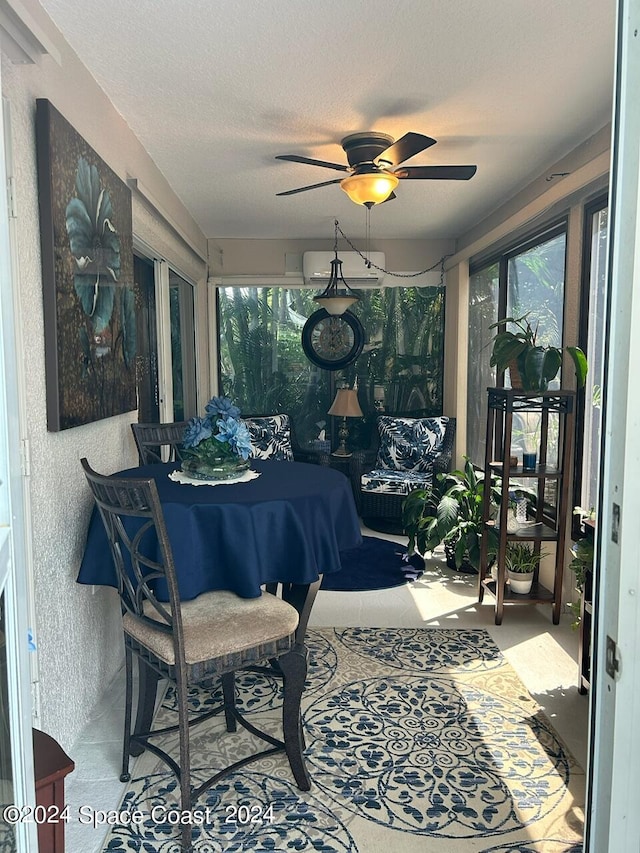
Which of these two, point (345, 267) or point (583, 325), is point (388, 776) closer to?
point (583, 325)

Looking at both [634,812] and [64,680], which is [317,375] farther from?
[634,812]

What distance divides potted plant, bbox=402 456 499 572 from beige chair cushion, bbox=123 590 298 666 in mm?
1835

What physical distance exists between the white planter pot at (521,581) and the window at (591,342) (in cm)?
50

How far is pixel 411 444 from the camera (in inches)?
221

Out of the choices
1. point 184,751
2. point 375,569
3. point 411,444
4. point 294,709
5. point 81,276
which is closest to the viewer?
point 184,751

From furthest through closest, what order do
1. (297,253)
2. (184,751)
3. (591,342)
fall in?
(297,253)
(591,342)
(184,751)

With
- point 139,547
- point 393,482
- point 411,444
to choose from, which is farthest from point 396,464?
point 139,547

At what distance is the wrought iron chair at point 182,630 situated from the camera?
179 cm

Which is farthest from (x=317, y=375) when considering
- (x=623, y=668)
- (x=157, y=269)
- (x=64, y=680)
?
(x=623, y=668)

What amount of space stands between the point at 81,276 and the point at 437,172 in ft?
5.83

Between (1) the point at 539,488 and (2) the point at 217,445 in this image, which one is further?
(1) the point at 539,488

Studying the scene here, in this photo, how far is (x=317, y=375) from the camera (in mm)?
6254

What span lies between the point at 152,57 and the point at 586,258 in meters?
2.30

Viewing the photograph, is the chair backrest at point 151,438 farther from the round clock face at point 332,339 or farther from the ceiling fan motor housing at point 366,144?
the round clock face at point 332,339
